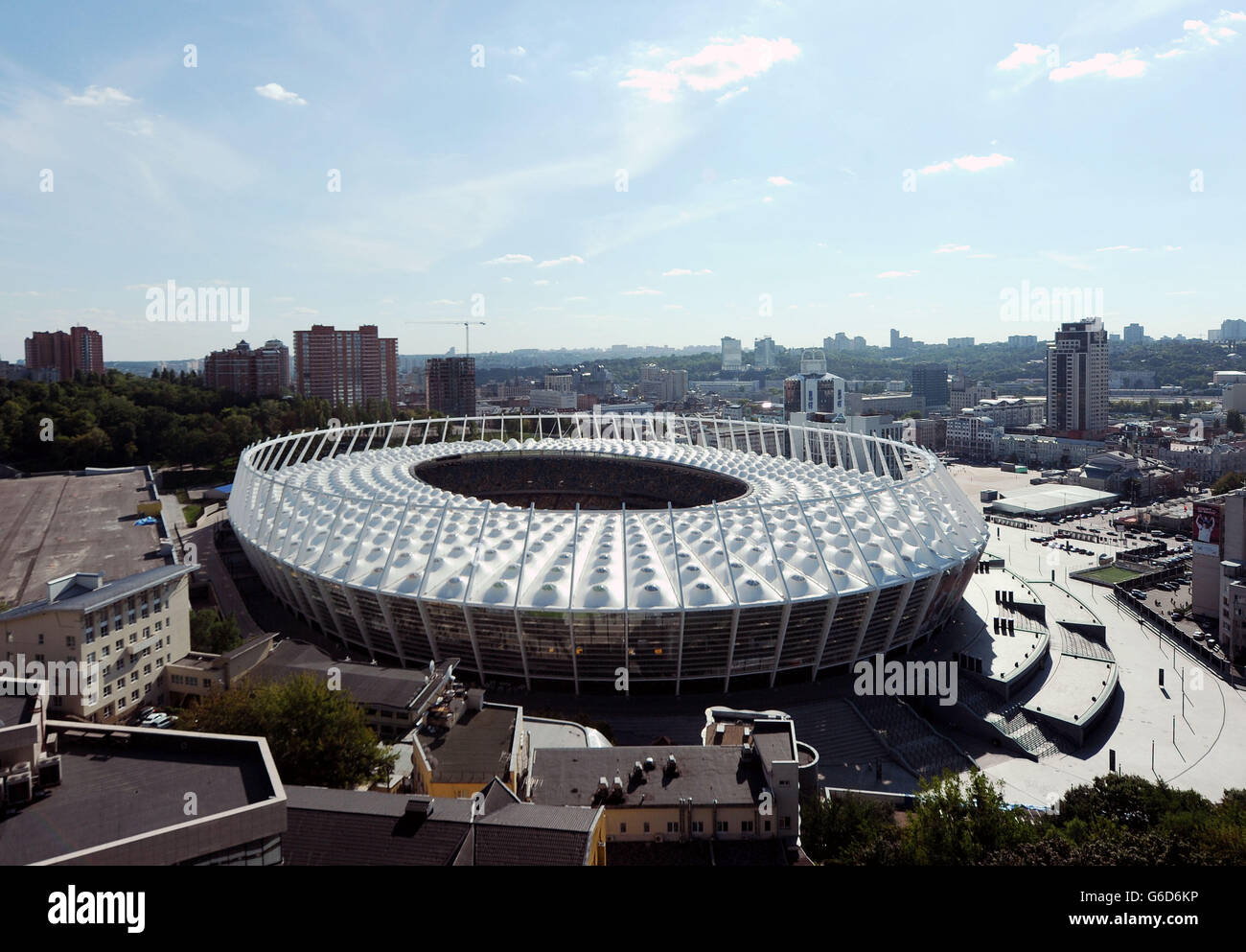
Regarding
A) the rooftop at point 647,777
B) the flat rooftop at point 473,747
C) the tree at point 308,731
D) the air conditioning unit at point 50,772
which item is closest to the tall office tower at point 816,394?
the rooftop at point 647,777

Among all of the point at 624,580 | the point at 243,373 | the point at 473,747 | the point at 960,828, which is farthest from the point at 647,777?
the point at 243,373

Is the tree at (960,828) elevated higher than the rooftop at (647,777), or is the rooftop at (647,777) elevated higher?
the rooftop at (647,777)

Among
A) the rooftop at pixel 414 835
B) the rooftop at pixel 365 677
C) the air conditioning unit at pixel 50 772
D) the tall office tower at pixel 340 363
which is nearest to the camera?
the air conditioning unit at pixel 50 772

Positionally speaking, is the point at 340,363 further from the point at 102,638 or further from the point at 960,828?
the point at 960,828

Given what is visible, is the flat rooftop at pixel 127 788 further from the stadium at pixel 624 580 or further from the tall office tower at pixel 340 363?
the tall office tower at pixel 340 363

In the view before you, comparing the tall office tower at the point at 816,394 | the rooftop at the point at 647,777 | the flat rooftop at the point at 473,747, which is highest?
the tall office tower at the point at 816,394

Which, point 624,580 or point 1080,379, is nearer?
point 624,580
